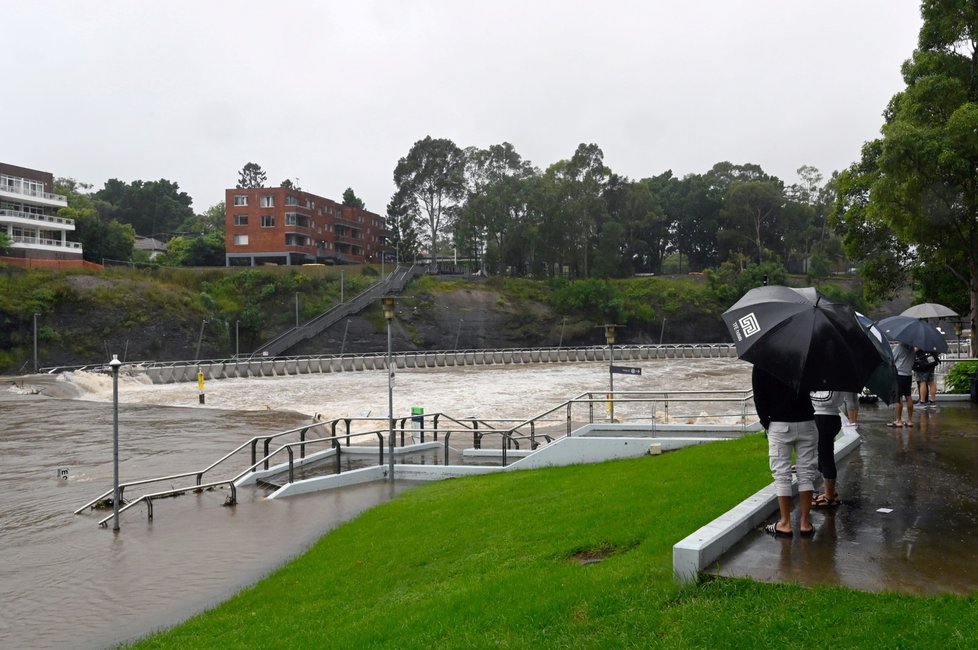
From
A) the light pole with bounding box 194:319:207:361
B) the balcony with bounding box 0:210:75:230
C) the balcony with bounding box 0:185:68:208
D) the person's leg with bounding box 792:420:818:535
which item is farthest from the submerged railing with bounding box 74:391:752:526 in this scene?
the balcony with bounding box 0:185:68:208

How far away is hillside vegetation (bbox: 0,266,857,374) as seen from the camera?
56.4 meters

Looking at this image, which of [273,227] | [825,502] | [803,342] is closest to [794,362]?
[803,342]

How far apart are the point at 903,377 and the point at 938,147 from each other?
41.7 ft

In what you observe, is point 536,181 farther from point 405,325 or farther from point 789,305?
point 789,305

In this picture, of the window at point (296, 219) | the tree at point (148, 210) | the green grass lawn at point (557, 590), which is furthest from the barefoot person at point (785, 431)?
the tree at point (148, 210)

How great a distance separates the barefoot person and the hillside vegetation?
2315 inches

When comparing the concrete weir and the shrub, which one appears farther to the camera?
the concrete weir

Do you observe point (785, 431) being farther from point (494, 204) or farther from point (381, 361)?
point (494, 204)

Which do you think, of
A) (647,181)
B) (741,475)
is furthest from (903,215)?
(647,181)

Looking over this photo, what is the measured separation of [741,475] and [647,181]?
96.5 m

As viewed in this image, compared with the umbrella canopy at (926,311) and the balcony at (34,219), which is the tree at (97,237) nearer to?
the balcony at (34,219)

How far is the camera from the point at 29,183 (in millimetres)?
68062

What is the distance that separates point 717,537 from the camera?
609 cm

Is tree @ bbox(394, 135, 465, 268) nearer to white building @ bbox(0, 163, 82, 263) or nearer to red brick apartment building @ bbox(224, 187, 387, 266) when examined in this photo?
red brick apartment building @ bbox(224, 187, 387, 266)
